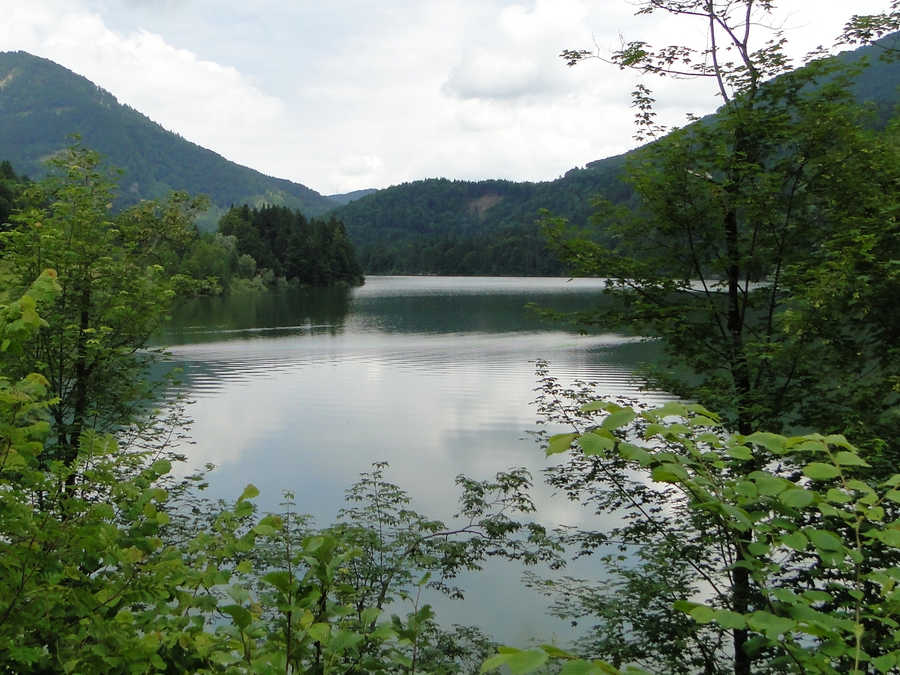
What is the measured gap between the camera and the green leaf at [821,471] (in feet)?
4.46

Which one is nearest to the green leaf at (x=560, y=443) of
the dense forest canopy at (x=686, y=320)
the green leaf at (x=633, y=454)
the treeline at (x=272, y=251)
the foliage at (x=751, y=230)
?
the green leaf at (x=633, y=454)

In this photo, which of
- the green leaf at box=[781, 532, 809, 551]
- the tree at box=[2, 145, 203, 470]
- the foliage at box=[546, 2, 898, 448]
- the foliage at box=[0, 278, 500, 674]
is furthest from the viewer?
the tree at box=[2, 145, 203, 470]

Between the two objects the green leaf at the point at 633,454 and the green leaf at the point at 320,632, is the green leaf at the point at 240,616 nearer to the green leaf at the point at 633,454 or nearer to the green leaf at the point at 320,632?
the green leaf at the point at 320,632

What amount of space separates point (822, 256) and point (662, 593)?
13.9 ft

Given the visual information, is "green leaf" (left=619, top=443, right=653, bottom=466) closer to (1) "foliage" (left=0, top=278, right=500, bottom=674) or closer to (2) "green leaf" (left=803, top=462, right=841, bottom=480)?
(2) "green leaf" (left=803, top=462, right=841, bottom=480)

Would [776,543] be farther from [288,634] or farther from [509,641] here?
[509,641]

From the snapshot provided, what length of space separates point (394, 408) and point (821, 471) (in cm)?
2092

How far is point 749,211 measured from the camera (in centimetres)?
770

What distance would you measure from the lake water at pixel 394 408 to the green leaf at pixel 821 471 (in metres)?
8.03

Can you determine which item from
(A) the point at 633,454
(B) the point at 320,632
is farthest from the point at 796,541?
(B) the point at 320,632

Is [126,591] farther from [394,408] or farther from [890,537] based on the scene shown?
[394,408]

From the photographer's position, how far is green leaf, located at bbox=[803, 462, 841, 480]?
4.46ft

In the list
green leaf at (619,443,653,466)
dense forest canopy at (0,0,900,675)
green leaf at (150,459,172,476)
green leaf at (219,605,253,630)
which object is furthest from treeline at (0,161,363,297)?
green leaf at (619,443,653,466)

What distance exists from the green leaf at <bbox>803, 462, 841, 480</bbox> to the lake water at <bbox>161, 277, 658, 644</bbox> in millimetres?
8029
